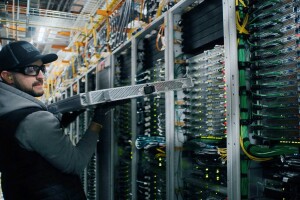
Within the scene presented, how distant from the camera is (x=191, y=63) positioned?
7.44ft

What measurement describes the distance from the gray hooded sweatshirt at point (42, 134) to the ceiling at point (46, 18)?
3.05m

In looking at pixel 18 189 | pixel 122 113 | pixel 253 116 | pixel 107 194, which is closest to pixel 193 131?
Answer: pixel 253 116

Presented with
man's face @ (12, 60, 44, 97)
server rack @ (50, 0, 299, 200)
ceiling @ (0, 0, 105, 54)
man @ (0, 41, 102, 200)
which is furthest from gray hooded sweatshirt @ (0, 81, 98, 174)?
ceiling @ (0, 0, 105, 54)

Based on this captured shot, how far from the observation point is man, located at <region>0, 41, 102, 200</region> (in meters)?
1.58

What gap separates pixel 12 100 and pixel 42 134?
265 millimetres

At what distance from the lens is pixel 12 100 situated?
1.64 metres

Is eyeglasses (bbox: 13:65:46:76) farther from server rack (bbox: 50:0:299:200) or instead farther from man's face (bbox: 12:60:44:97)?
server rack (bbox: 50:0:299:200)

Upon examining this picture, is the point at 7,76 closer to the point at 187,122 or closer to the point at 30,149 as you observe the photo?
the point at 30,149

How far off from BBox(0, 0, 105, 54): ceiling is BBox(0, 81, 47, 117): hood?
3.01m

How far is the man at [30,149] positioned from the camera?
1.58 meters

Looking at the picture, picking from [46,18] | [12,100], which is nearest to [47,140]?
[12,100]

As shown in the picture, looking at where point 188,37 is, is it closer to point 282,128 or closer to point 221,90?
point 221,90

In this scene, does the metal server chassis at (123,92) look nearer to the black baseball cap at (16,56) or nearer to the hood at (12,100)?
the hood at (12,100)

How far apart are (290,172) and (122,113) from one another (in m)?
2.21
